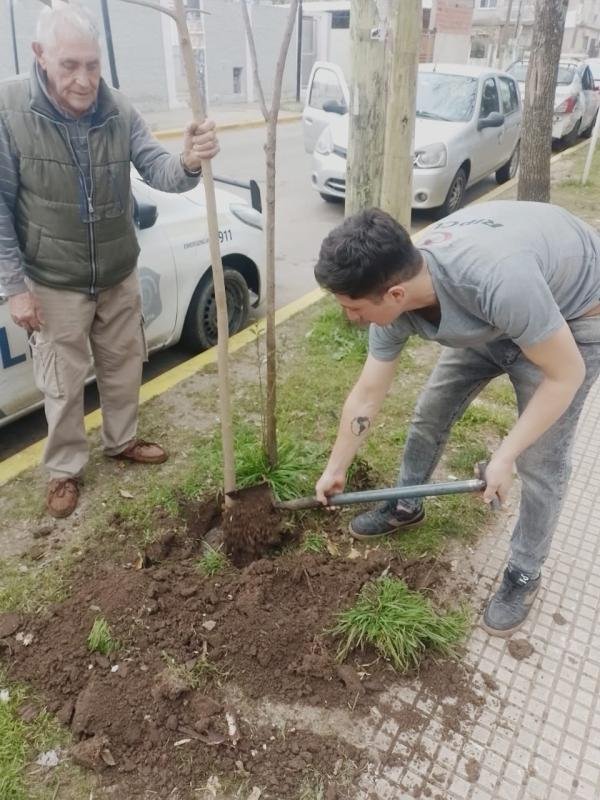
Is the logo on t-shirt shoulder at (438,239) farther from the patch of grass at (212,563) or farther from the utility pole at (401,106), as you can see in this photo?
the utility pole at (401,106)

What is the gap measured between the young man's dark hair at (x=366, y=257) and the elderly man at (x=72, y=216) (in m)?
0.75

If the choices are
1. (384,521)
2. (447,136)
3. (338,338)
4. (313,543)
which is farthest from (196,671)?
(447,136)

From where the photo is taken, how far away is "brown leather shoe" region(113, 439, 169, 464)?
3410 mm

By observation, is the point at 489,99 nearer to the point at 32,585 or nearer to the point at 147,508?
the point at 147,508

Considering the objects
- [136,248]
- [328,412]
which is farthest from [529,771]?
[136,248]

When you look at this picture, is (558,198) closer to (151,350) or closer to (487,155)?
(487,155)

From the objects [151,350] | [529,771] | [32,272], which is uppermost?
[32,272]

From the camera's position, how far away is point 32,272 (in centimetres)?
279

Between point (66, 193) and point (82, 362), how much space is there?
2.51 feet

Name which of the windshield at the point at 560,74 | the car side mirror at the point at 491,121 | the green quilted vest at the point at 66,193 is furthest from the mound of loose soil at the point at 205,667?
the windshield at the point at 560,74

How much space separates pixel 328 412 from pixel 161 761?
2.24 metres

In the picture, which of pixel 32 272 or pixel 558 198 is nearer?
pixel 32 272

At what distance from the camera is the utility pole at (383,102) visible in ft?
13.1

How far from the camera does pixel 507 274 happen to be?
1.79m
